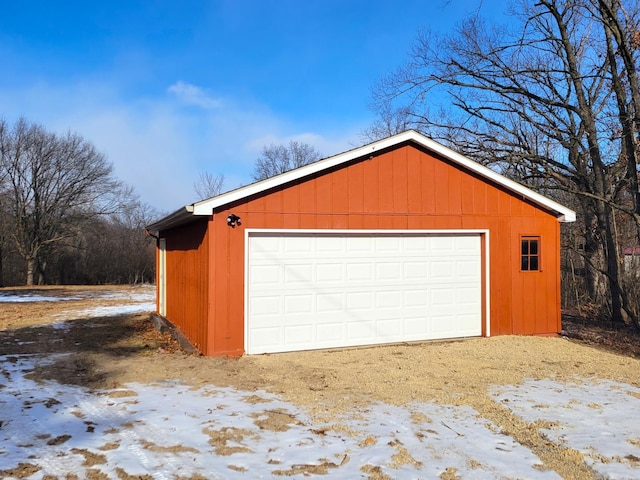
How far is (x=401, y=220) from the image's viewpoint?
8891 mm

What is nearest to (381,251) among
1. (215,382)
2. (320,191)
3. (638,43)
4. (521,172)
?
(320,191)

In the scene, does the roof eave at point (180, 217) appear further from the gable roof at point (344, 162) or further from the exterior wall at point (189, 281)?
the exterior wall at point (189, 281)

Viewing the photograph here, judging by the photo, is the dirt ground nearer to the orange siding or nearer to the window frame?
the orange siding

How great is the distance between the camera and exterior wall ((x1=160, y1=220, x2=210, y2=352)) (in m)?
7.96

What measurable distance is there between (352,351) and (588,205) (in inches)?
417

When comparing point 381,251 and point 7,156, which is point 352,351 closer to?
point 381,251

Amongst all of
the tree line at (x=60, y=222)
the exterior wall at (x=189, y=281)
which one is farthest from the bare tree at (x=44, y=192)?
the exterior wall at (x=189, y=281)

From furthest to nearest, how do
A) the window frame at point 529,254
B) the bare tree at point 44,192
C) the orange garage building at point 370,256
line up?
the bare tree at point 44,192 → the window frame at point 529,254 → the orange garage building at point 370,256

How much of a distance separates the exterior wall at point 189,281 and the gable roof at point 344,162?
374 millimetres

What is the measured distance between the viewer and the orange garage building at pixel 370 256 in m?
7.83

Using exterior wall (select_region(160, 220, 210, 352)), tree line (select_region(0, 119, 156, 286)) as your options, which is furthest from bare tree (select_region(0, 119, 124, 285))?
exterior wall (select_region(160, 220, 210, 352))

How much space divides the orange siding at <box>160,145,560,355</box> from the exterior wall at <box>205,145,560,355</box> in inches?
0.6

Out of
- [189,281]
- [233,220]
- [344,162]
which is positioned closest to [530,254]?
[344,162]

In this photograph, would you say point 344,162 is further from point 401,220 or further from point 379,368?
point 379,368
